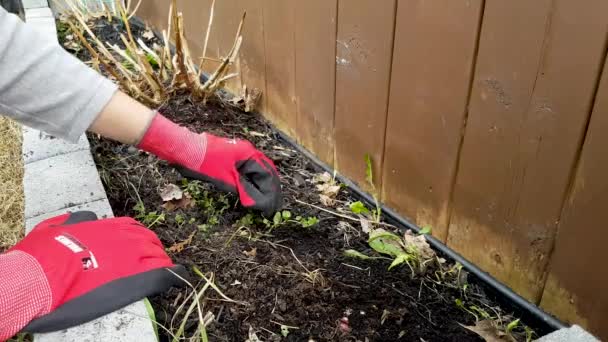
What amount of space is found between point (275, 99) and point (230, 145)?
0.78 m

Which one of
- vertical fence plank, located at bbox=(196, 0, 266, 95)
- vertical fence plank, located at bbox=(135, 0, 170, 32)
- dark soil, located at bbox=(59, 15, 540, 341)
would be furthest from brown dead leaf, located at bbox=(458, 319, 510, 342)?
vertical fence plank, located at bbox=(135, 0, 170, 32)

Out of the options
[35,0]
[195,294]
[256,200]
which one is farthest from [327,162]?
[35,0]

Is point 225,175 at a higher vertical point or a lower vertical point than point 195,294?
higher

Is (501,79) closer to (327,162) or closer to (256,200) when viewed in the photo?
(256,200)

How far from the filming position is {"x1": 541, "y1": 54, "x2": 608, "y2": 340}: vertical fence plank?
1.21m

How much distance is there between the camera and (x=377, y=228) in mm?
1927

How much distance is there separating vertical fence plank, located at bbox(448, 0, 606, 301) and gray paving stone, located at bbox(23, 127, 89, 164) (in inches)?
56.9

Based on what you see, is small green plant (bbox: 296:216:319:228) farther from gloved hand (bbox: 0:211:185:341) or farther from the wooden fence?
gloved hand (bbox: 0:211:185:341)

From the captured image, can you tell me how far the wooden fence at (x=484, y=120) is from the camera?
48.4 inches

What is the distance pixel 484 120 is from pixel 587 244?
0.40 meters

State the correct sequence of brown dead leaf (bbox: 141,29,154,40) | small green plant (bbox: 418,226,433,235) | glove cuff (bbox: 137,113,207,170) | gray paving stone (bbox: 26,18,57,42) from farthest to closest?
brown dead leaf (bbox: 141,29,154,40), gray paving stone (bbox: 26,18,57,42), small green plant (bbox: 418,226,433,235), glove cuff (bbox: 137,113,207,170)

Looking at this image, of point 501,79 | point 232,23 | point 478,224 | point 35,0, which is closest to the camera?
point 501,79

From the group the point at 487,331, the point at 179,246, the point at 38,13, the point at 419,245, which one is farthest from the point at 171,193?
the point at 38,13

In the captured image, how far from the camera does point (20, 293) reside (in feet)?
4.18
